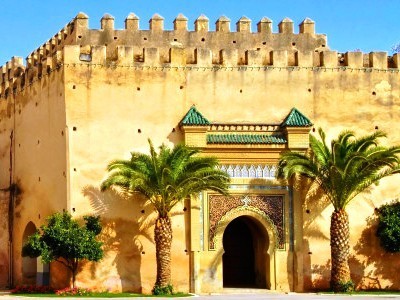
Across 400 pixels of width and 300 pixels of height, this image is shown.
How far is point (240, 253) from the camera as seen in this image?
3247cm

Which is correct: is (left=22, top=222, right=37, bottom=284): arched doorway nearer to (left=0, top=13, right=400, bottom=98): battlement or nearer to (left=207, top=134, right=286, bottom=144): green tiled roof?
(left=0, top=13, right=400, bottom=98): battlement

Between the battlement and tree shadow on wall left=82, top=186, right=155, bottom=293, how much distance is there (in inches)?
175

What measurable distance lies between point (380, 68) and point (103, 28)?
10.2 meters

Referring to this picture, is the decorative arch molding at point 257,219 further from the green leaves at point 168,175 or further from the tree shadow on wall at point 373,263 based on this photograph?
Result: the tree shadow on wall at point 373,263

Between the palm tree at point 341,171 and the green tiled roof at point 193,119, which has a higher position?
the green tiled roof at point 193,119

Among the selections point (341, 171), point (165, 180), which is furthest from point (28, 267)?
point (341, 171)

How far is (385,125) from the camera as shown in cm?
3075

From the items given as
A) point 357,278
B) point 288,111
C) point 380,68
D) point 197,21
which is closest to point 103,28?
point 197,21

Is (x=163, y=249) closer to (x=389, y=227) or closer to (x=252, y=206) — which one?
(x=252, y=206)

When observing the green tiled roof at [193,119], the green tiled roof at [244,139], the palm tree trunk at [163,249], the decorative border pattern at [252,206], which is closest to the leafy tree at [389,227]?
the decorative border pattern at [252,206]

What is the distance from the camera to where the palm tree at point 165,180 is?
2756 centimetres

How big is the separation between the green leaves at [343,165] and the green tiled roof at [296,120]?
30.4 inches

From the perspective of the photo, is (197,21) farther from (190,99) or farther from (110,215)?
(110,215)

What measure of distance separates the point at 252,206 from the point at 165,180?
3.60 meters
